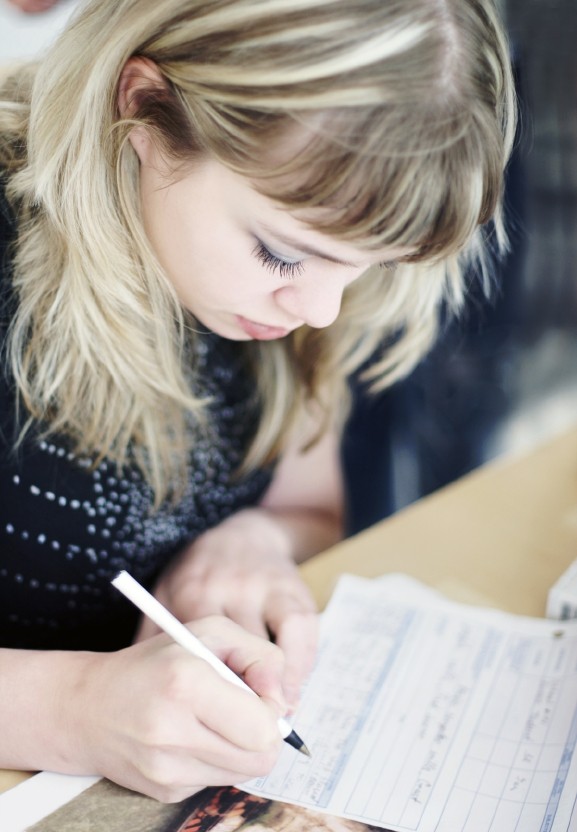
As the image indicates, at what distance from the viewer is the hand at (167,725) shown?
533mm

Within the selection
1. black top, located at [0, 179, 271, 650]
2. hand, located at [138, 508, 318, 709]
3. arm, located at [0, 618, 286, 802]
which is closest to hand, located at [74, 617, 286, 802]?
arm, located at [0, 618, 286, 802]

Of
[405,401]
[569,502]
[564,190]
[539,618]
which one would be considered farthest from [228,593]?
[564,190]

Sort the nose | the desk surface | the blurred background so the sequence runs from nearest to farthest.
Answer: the nose → the desk surface → the blurred background

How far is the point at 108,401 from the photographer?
2.47 feet

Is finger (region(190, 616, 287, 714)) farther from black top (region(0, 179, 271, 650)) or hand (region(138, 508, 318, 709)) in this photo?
black top (region(0, 179, 271, 650))

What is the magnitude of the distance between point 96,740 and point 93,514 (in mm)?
259

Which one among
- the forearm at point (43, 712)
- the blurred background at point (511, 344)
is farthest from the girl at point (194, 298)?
the blurred background at point (511, 344)

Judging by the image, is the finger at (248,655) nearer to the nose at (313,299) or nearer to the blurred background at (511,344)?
the nose at (313,299)

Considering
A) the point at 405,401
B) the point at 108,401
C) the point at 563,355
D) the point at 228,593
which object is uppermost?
the point at 108,401

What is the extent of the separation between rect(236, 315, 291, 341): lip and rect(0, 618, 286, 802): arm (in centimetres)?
25

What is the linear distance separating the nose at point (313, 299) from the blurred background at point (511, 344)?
49 centimetres

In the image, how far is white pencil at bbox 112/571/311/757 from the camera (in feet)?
1.80

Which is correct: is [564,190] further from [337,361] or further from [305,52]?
[305,52]

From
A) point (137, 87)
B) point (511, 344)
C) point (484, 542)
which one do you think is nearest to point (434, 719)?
point (484, 542)
